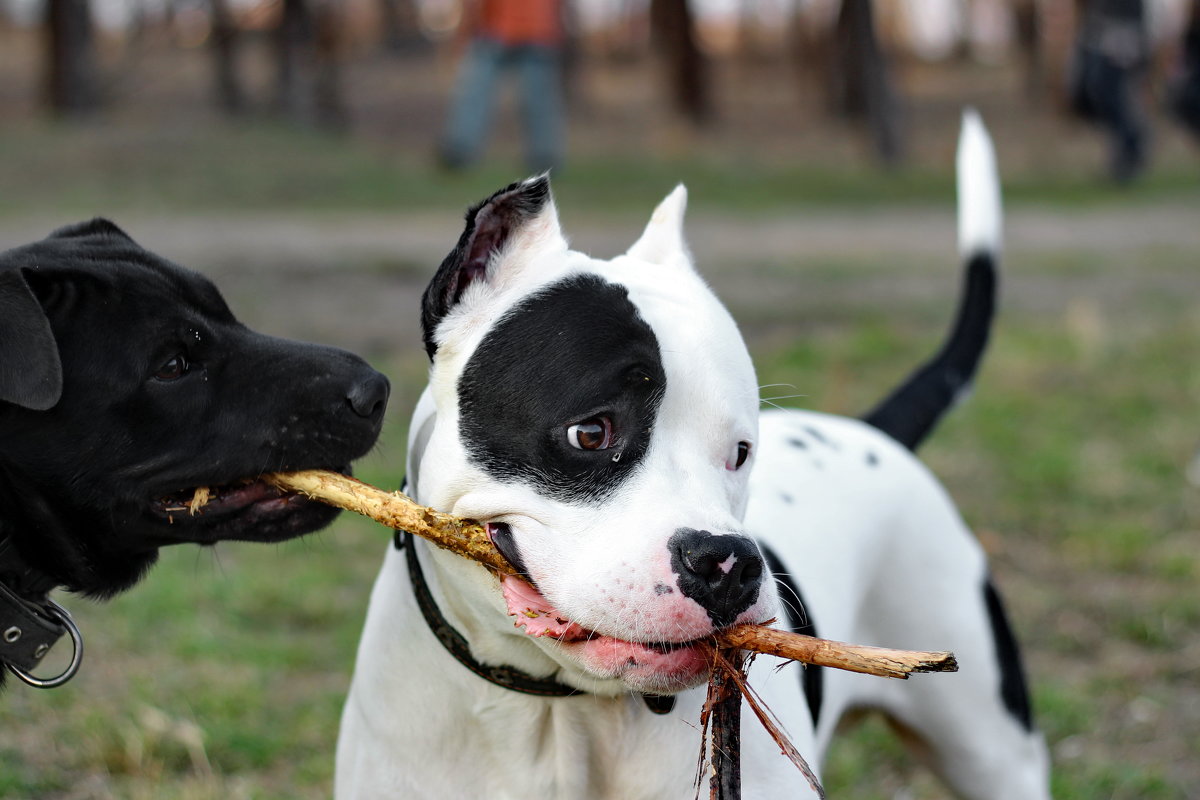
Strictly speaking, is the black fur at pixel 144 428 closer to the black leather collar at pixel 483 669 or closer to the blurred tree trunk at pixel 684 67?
the black leather collar at pixel 483 669

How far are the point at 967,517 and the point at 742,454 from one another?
3954mm

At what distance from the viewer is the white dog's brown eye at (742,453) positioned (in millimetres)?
2422

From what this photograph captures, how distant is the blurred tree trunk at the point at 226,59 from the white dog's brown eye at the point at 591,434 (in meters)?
23.7

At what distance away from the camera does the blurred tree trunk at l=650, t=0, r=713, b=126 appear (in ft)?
84.6

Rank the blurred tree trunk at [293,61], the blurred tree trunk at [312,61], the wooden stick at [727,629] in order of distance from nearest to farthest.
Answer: the wooden stick at [727,629] → the blurred tree trunk at [312,61] → the blurred tree trunk at [293,61]

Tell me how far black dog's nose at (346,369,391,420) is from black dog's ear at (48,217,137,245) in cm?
75

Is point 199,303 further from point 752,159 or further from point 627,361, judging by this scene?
point 752,159

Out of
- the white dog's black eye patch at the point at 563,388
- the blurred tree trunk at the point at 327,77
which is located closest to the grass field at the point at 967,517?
the white dog's black eye patch at the point at 563,388

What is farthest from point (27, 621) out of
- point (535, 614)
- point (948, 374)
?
point (948, 374)

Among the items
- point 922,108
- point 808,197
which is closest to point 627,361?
point 808,197

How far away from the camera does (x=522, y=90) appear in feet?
50.9

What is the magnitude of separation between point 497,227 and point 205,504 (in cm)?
88

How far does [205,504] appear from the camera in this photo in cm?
282

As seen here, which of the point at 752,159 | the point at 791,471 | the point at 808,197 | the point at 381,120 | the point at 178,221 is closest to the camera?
the point at 791,471
